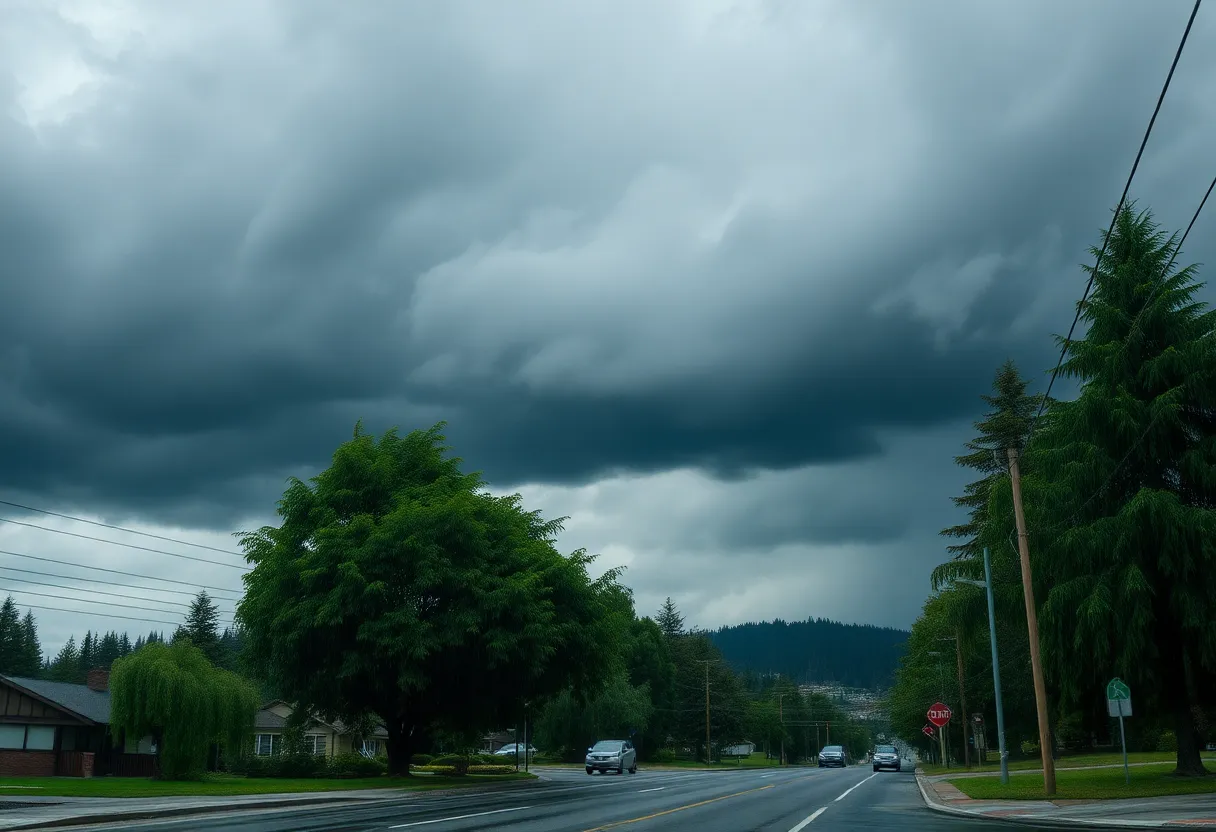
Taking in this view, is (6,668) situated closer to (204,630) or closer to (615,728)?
(204,630)

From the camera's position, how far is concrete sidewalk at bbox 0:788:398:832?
19.7 meters

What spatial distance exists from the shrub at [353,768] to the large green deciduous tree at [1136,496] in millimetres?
32854

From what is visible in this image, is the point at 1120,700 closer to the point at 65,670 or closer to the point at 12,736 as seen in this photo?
the point at 12,736

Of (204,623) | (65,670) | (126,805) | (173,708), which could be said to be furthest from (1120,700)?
(65,670)

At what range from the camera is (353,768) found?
4941 centimetres

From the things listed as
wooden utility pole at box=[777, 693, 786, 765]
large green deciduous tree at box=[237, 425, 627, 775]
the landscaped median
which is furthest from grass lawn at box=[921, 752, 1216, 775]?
wooden utility pole at box=[777, 693, 786, 765]

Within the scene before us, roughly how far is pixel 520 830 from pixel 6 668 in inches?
5304

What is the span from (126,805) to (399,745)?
19.3 m

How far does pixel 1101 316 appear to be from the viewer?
33.3 meters

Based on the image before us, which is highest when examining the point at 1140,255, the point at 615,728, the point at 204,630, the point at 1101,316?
the point at 1140,255

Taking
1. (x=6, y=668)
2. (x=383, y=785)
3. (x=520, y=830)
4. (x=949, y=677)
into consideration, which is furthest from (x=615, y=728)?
(x=6, y=668)

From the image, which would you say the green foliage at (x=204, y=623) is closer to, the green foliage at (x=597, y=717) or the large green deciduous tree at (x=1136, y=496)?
the green foliage at (x=597, y=717)

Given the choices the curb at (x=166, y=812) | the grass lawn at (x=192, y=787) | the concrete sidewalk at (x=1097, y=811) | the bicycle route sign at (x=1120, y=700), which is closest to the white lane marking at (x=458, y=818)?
the curb at (x=166, y=812)

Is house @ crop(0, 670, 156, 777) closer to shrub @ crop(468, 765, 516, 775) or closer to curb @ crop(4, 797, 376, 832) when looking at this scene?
shrub @ crop(468, 765, 516, 775)
